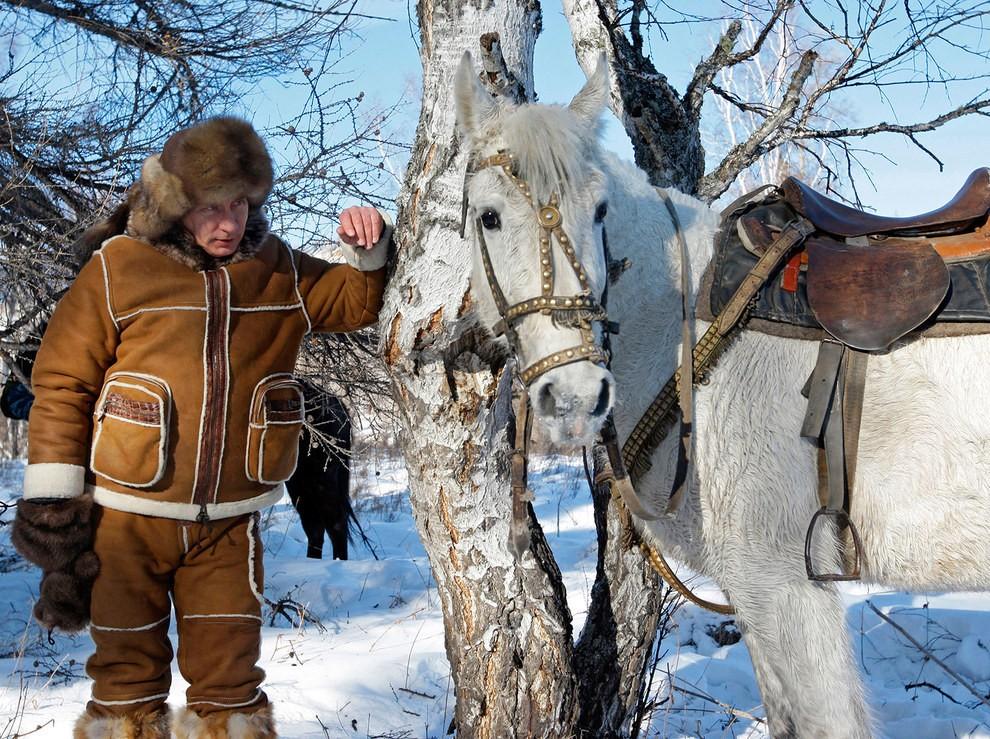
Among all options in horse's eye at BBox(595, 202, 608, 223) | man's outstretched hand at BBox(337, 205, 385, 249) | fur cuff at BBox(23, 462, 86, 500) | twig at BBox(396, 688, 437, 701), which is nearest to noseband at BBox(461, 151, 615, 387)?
horse's eye at BBox(595, 202, 608, 223)

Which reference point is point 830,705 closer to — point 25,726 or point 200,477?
point 200,477

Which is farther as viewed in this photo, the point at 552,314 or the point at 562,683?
the point at 562,683

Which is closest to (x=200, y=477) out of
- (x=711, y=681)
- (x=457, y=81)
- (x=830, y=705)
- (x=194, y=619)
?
(x=194, y=619)

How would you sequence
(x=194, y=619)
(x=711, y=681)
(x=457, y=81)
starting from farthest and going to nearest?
(x=711, y=681), (x=194, y=619), (x=457, y=81)

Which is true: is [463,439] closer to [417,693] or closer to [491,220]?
[491,220]

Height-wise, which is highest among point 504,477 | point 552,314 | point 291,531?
point 552,314

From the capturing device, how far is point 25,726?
320cm

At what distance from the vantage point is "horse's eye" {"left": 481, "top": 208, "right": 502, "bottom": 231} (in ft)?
6.64

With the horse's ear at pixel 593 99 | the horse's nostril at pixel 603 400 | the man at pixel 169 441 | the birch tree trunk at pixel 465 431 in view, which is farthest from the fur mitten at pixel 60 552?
the horse's ear at pixel 593 99

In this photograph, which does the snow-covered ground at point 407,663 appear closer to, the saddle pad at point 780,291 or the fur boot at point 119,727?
the fur boot at point 119,727

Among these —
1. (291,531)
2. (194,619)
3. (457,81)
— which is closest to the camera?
(457,81)

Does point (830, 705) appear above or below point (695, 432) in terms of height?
below

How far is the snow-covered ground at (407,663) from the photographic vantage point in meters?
3.41

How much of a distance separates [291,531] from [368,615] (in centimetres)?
434
